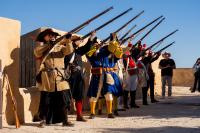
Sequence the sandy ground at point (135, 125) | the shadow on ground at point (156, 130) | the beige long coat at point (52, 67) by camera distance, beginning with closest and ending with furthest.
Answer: the shadow on ground at point (156, 130) < the sandy ground at point (135, 125) < the beige long coat at point (52, 67)

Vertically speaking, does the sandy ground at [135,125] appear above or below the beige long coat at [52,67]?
below

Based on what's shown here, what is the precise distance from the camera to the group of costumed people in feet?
24.7

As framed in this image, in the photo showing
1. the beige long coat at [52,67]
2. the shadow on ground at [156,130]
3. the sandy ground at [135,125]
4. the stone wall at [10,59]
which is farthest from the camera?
the stone wall at [10,59]

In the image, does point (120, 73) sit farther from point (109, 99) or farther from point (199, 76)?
point (199, 76)

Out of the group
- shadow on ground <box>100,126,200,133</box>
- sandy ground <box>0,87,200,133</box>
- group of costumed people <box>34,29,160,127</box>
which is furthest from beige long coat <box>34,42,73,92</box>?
shadow on ground <box>100,126,200,133</box>

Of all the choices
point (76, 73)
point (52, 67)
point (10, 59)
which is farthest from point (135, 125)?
point (10, 59)

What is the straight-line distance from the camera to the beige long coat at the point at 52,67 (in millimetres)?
7473

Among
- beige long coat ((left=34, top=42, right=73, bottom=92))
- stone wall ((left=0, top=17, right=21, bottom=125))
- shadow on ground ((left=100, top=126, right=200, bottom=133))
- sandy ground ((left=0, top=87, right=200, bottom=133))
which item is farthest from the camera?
stone wall ((left=0, top=17, right=21, bottom=125))

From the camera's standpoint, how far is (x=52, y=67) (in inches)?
296

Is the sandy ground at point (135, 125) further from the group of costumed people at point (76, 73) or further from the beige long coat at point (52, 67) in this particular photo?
the beige long coat at point (52, 67)

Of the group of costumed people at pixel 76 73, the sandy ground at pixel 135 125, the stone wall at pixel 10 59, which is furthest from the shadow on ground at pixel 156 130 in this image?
the stone wall at pixel 10 59

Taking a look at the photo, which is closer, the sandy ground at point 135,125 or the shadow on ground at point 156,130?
the shadow on ground at point 156,130

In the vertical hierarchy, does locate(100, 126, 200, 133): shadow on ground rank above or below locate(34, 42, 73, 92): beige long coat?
below

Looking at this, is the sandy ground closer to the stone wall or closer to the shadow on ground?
the shadow on ground
